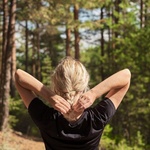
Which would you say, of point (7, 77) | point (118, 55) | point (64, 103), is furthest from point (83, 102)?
point (118, 55)

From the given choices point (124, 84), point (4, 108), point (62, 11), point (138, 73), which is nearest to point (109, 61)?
point (138, 73)

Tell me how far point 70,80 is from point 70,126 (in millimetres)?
287

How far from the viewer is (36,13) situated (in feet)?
59.8

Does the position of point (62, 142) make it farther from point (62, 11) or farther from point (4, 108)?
point (62, 11)

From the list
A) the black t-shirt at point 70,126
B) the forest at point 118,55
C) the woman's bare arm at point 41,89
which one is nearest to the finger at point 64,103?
the woman's bare arm at point 41,89

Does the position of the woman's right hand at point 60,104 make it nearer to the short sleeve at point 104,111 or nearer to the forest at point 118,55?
the short sleeve at point 104,111

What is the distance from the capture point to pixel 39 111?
2.37 m

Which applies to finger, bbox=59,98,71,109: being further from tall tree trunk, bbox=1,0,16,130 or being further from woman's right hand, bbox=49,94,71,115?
tall tree trunk, bbox=1,0,16,130

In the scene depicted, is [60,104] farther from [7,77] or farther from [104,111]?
[7,77]

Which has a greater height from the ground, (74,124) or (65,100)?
(65,100)

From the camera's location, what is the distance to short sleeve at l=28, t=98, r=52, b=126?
236cm

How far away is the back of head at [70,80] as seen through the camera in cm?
226

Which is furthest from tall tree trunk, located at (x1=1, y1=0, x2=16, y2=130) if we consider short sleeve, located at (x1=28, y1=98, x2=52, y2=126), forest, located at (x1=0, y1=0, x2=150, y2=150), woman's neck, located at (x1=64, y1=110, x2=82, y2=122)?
woman's neck, located at (x1=64, y1=110, x2=82, y2=122)

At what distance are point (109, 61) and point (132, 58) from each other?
259 centimetres
